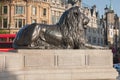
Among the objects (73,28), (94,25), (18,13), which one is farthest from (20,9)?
(73,28)

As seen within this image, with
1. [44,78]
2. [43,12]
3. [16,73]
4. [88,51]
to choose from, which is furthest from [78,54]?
[43,12]

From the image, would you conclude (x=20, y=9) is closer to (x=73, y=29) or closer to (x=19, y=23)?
(x=19, y=23)

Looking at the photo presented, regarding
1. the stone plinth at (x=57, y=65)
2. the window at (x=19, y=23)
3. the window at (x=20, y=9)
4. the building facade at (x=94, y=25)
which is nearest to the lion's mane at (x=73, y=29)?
the stone plinth at (x=57, y=65)

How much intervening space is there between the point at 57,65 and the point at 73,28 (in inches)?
58.0

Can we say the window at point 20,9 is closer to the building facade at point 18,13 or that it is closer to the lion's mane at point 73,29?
the building facade at point 18,13

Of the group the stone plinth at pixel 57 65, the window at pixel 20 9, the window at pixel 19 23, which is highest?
the window at pixel 20 9

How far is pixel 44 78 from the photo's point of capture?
9.29 m

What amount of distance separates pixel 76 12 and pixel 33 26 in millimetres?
1410

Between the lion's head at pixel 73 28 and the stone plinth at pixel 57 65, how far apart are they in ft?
1.99

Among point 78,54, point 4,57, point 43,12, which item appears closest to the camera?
point 4,57

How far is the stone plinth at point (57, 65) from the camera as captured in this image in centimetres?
898

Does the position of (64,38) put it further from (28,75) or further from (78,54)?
(28,75)

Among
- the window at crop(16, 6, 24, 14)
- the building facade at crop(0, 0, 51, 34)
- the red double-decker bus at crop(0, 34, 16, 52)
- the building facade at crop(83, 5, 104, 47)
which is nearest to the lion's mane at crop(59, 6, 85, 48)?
the red double-decker bus at crop(0, 34, 16, 52)

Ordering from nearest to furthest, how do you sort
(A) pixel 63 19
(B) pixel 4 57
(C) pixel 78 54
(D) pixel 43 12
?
(B) pixel 4 57 < (C) pixel 78 54 < (A) pixel 63 19 < (D) pixel 43 12
